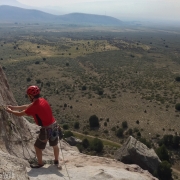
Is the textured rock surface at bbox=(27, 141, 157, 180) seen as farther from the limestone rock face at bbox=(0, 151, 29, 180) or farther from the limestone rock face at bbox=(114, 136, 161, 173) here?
the limestone rock face at bbox=(114, 136, 161, 173)

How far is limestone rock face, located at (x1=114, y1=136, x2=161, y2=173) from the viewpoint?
2238 centimetres

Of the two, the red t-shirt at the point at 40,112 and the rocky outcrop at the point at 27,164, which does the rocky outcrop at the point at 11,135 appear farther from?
the red t-shirt at the point at 40,112

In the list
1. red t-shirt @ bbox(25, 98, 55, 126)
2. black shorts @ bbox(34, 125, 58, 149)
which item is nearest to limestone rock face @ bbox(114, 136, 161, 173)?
black shorts @ bbox(34, 125, 58, 149)

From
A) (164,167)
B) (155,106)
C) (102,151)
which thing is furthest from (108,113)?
(164,167)


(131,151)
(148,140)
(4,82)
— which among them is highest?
(4,82)

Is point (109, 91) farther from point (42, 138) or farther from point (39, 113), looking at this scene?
point (39, 113)

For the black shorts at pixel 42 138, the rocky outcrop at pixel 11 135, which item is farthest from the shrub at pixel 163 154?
the black shorts at pixel 42 138

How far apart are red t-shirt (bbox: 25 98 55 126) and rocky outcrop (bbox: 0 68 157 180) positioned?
1492mm

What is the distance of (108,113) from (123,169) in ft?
131

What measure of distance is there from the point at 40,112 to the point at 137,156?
16.7 m

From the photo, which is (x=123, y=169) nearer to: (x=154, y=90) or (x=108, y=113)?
(x=108, y=113)

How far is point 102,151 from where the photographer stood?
31.5 meters

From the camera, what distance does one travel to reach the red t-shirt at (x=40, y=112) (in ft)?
25.5

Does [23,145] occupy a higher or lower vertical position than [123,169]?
higher
